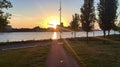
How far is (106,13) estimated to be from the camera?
4209 centimetres

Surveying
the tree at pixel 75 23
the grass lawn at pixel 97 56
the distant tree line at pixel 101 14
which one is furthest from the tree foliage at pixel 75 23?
the grass lawn at pixel 97 56

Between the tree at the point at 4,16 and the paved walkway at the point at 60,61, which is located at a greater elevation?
the tree at the point at 4,16

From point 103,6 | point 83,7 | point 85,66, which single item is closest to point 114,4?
→ point 103,6

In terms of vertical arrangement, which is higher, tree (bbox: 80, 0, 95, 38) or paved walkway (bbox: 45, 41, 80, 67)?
tree (bbox: 80, 0, 95, 38)

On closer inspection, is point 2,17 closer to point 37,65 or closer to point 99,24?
point 37,65

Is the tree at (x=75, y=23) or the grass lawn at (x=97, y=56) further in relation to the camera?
the tree at (x=75, y=23)

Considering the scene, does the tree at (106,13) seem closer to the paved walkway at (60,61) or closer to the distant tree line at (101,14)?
the distant tree line at (101,14)

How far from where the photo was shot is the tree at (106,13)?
42.1m

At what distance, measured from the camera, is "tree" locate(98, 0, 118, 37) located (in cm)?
4209

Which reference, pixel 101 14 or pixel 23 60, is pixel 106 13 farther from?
pixel 23 60

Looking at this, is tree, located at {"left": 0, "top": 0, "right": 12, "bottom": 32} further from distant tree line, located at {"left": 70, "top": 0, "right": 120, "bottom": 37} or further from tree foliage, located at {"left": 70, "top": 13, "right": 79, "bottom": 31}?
tree foliage, located at {"left": 70, "top": 13, "right": 79, "bottom": 31}

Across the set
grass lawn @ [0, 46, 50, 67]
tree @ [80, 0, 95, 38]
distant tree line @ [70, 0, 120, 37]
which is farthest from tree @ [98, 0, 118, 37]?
grass lawn @ [0, 46, 50, 67]

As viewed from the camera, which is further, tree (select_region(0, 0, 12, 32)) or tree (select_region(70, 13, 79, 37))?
tree (select_region(70, 13, 79, 37))

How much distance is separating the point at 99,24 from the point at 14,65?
2919 centimetres
